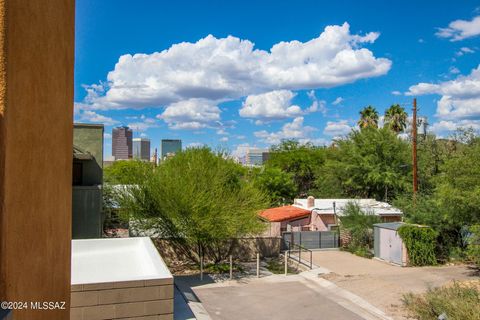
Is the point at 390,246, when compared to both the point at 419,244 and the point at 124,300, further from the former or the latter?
the point at 124,300

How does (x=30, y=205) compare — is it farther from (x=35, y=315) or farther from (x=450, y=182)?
(x=450, y=182)

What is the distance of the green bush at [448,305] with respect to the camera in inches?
413

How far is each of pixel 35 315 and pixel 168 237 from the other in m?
18.3

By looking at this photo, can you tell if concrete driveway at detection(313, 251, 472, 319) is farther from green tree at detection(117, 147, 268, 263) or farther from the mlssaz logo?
the mlssaz logo

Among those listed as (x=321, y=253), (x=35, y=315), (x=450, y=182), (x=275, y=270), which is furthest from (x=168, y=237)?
(x=35, y=315)

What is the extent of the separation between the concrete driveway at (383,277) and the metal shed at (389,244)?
0.50 m

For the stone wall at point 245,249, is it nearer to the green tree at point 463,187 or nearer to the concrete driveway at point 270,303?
the concrete driveway at point 270,303

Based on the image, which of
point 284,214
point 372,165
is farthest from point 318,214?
point 372,165

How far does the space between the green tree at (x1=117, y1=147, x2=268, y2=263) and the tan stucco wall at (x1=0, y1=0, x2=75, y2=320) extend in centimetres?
1485

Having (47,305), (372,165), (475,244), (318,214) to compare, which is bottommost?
(318,214)

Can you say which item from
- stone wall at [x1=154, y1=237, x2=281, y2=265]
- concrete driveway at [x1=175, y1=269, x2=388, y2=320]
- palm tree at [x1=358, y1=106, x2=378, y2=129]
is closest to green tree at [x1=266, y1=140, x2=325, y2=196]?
palm tree at [x1=358, y1=106, x2=378, y2=129]

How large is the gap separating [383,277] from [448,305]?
7263 mm

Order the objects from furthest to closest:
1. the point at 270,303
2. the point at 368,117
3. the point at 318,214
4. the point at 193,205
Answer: the point at 368,117, the point at 318,214, the point at 193,205, the point at 270,303

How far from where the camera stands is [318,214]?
2877 cm
